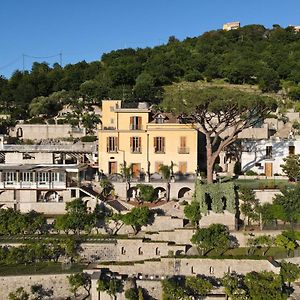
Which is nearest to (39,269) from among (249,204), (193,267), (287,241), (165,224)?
(165,224)

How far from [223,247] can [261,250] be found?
2.38 metres

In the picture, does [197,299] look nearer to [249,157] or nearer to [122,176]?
[122,176]

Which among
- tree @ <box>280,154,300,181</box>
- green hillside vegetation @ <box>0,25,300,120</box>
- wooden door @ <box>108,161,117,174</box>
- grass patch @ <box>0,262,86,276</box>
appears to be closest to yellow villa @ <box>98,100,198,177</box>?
wooden door @ <box>108,161,117,174</box>

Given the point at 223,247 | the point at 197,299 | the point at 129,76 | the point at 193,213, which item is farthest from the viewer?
the point at 129,76

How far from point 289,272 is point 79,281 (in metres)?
10.2

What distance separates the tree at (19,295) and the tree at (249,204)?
1305 cm

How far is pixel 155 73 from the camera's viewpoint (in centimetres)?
7406

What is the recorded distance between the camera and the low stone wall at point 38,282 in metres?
23.6

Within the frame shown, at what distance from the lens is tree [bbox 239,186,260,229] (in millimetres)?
27953

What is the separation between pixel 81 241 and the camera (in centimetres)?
2616

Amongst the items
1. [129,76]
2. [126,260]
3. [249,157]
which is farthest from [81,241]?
[129,76]

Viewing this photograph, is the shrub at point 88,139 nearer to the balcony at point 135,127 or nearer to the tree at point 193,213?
the balcony at point 135,127

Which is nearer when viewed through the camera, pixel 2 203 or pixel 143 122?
pixel 2 203

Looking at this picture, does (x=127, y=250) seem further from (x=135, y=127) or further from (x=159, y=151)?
(x=135, y=127)
